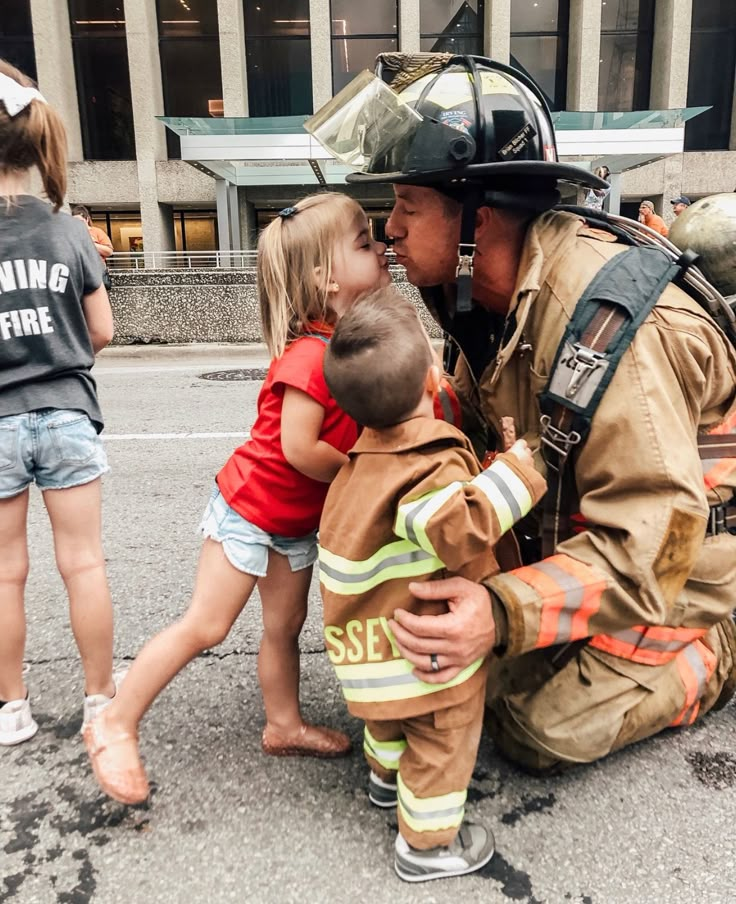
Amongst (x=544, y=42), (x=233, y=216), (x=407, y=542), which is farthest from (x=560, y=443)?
(x=544, y=42)

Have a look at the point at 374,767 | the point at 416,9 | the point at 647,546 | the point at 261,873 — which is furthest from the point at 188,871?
the point at 416,9

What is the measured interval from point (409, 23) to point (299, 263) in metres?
20.2

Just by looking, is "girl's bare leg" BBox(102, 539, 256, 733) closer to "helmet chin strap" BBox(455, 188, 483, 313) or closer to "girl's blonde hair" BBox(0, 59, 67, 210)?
"helmet chin strap" BBox(455, 188, 483, 313)

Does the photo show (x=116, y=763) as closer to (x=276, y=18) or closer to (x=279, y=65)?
(x=279, y=65)

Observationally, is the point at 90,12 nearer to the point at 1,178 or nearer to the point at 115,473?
the point at 115,473

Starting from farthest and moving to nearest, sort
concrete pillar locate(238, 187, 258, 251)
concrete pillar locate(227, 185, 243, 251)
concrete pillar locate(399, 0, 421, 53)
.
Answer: concrete pillar locate(238, 187, 258, 251) → concrete pillar locate(399, 0, 421, 53) → concrete pillar locate(227, 185, 243, 251)

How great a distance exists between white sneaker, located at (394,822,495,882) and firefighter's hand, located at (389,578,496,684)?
0.39 m

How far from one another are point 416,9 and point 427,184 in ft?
66.3

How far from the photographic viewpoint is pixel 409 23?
19.3 metres

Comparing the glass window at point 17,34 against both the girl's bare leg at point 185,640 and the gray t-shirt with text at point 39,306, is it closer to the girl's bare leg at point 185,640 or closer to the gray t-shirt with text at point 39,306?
the gray t-shirt with text at point 39,306

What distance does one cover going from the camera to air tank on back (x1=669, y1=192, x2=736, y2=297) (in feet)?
7.27

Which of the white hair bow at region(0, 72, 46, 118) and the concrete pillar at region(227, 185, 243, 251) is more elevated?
the white hair bow at region(0, 72, 46, 118)

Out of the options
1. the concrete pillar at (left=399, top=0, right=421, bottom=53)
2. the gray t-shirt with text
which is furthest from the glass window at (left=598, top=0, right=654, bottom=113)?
the gray t-shirt with text

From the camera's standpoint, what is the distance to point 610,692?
1938mm
